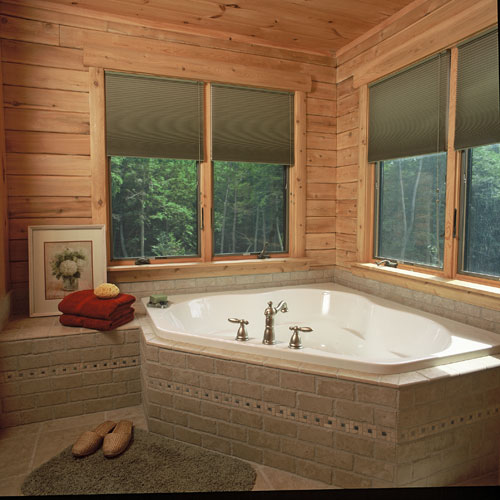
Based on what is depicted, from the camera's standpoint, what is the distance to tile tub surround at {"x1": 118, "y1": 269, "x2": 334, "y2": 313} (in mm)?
3140

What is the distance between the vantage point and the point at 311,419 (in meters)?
1.89

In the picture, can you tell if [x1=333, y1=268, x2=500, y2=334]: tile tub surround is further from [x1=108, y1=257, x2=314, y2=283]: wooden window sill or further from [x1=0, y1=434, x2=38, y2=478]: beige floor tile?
[x1=0, y1=434, x2=38, y2=478]: beige floor tile

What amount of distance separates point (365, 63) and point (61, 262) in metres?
2.67

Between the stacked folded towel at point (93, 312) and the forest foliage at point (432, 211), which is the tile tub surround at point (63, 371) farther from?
the forest foliage at point (432, 211)

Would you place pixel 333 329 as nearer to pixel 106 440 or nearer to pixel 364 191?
pixel 364 191

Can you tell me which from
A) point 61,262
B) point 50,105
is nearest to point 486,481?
point 61,262

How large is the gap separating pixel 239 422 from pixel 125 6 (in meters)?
2.70

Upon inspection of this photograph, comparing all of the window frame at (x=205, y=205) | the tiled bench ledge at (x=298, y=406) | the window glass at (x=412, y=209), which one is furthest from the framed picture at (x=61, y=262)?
the window glass at (x=412, y=209)

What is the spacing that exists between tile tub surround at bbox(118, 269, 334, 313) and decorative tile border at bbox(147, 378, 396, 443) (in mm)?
858

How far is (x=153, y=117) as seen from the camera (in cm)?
308

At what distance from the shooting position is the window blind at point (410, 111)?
2.60 meters

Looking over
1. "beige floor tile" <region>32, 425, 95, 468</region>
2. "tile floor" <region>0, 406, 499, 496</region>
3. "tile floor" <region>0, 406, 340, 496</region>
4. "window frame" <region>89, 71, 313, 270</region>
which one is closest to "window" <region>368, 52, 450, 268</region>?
"window frame" <region>89, 71, 313, 270</region>

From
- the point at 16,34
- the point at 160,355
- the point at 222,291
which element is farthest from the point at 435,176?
the point at 16,34

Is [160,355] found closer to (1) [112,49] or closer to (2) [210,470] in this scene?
(2) [210,470]
